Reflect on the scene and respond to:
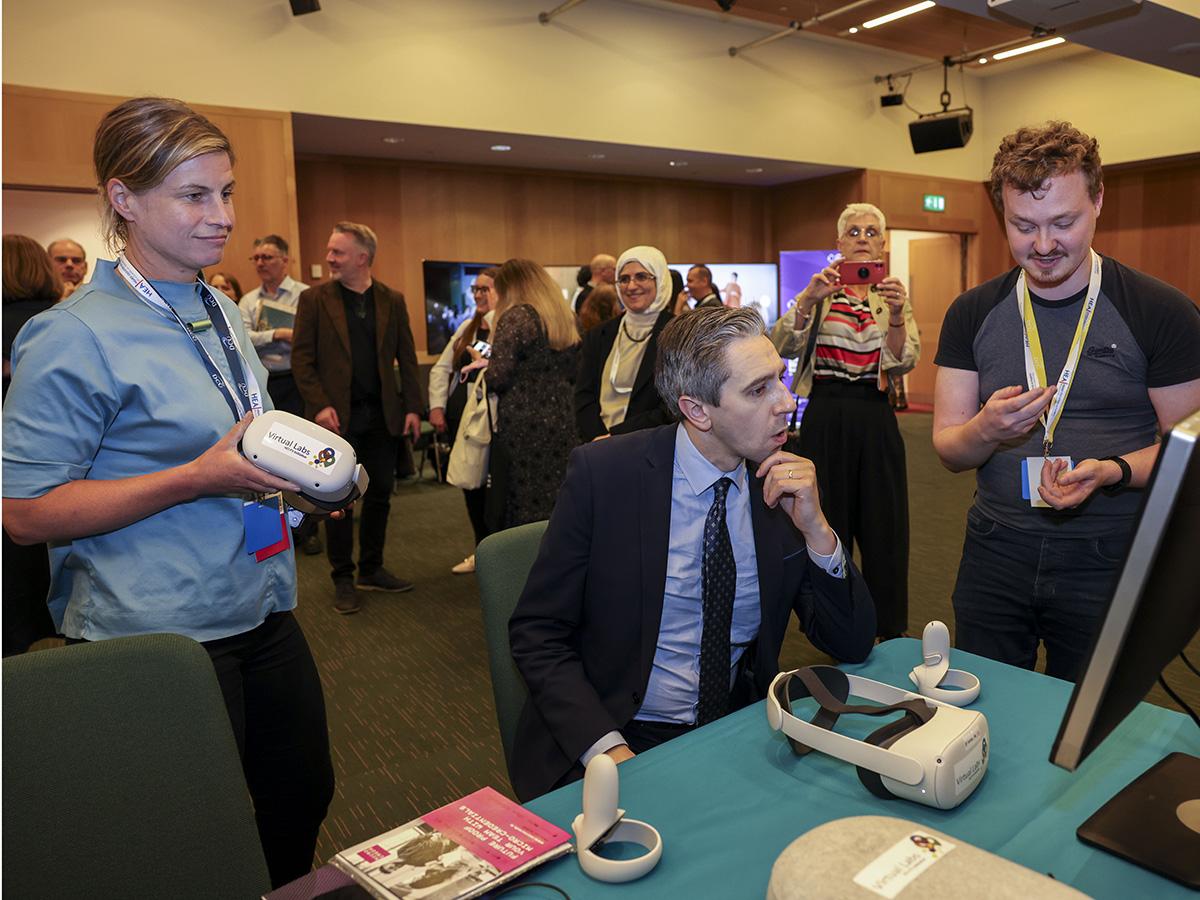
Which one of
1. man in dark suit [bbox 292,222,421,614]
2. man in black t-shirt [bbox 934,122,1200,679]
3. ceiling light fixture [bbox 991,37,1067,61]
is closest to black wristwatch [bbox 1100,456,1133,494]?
man in black t-shirt [bbox 934,122,1200,679]

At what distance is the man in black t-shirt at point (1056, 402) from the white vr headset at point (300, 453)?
4.16 feet

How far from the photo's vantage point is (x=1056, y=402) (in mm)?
1834

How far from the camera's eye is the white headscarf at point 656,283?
3.80 metres

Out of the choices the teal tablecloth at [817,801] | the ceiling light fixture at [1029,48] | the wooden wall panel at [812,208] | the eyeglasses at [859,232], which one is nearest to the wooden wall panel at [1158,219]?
the ceiling light fixture at [1029,48]

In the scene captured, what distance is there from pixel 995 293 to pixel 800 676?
1114 mm

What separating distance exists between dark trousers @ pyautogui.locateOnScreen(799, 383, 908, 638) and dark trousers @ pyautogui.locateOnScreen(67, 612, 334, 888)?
7.09 ft

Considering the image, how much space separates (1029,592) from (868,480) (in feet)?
4.79

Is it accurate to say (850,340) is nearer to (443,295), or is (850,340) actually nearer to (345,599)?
(345,599)

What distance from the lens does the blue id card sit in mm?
1520

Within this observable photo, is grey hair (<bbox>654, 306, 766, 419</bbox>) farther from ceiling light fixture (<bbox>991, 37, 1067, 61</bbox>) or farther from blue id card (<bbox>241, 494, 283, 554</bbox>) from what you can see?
ceiling light fixture (<bbox>991, 37, 1067, 61</bbox>)

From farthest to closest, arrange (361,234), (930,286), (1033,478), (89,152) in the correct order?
(930,286) → (89,152) → (361,234) → (1033,478)

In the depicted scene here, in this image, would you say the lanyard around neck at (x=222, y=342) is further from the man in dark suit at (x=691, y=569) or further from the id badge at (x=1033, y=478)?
the id badge at (x=1033, y=478)

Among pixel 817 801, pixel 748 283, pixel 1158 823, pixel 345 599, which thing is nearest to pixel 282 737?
pixel 817 801

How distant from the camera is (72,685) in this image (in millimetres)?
1125
